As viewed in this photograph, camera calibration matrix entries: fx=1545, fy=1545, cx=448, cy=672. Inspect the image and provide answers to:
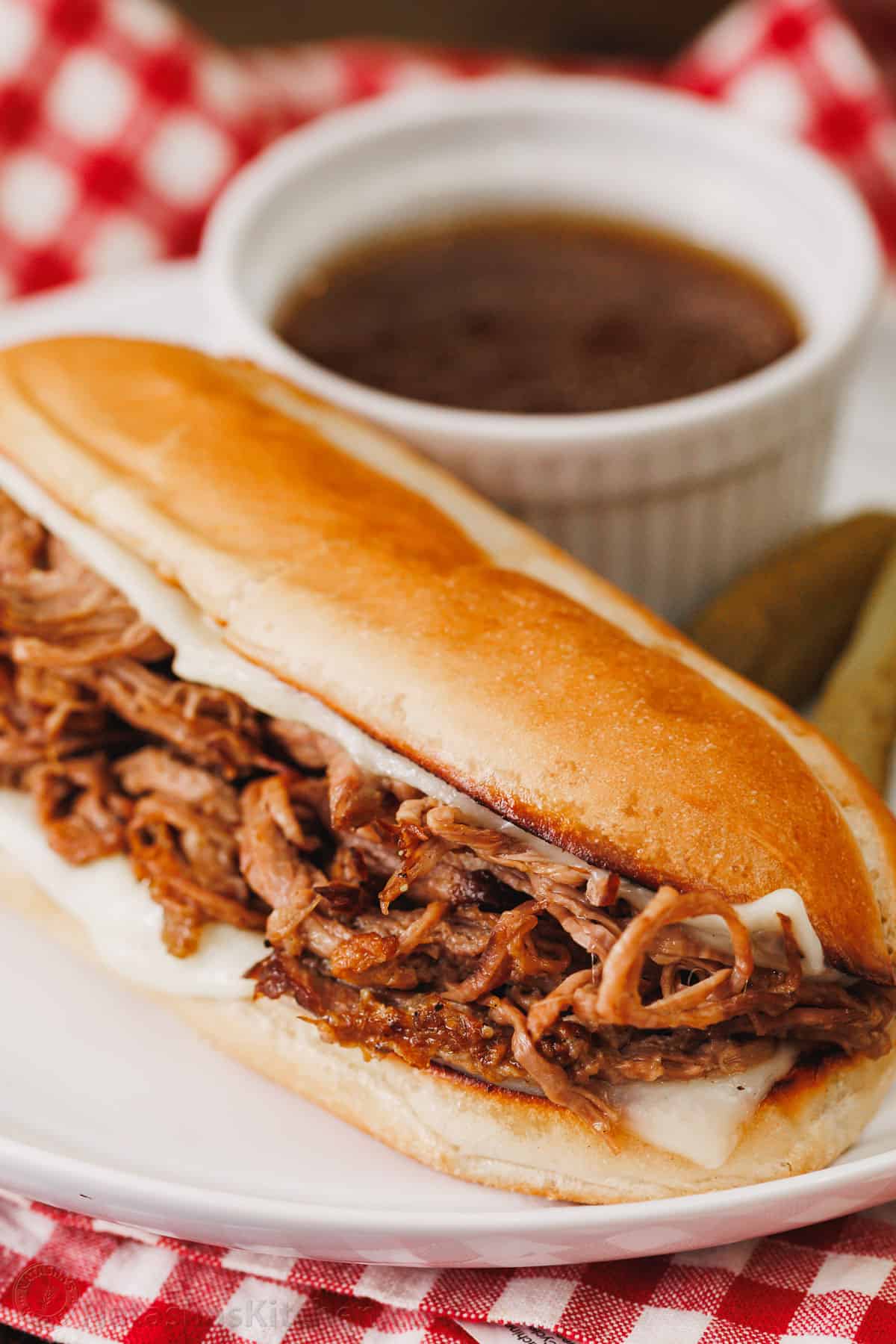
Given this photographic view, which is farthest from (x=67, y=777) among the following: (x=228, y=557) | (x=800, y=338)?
(x=800, y=338)

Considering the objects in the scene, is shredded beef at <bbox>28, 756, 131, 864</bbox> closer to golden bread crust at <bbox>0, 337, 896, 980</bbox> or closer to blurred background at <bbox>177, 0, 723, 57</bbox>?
golden bread crust at <bbox>0, 337, 896, 980</bbox>

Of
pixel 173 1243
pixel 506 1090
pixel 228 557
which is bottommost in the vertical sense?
pixel 173 1243

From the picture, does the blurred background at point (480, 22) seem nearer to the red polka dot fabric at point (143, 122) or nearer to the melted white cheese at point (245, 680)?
the red polka dot fabric at point (143, 122)

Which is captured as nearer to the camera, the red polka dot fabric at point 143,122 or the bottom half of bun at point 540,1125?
the bottom half of bun at point 540,1125

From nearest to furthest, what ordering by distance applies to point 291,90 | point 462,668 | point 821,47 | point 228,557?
point 462,668 → point 228,557 → point 821,47 → point 291,90

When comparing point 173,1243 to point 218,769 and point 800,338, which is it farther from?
point 800,338

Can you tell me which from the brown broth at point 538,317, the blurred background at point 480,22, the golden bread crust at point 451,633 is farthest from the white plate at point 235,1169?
the blurred background at point 480,22
